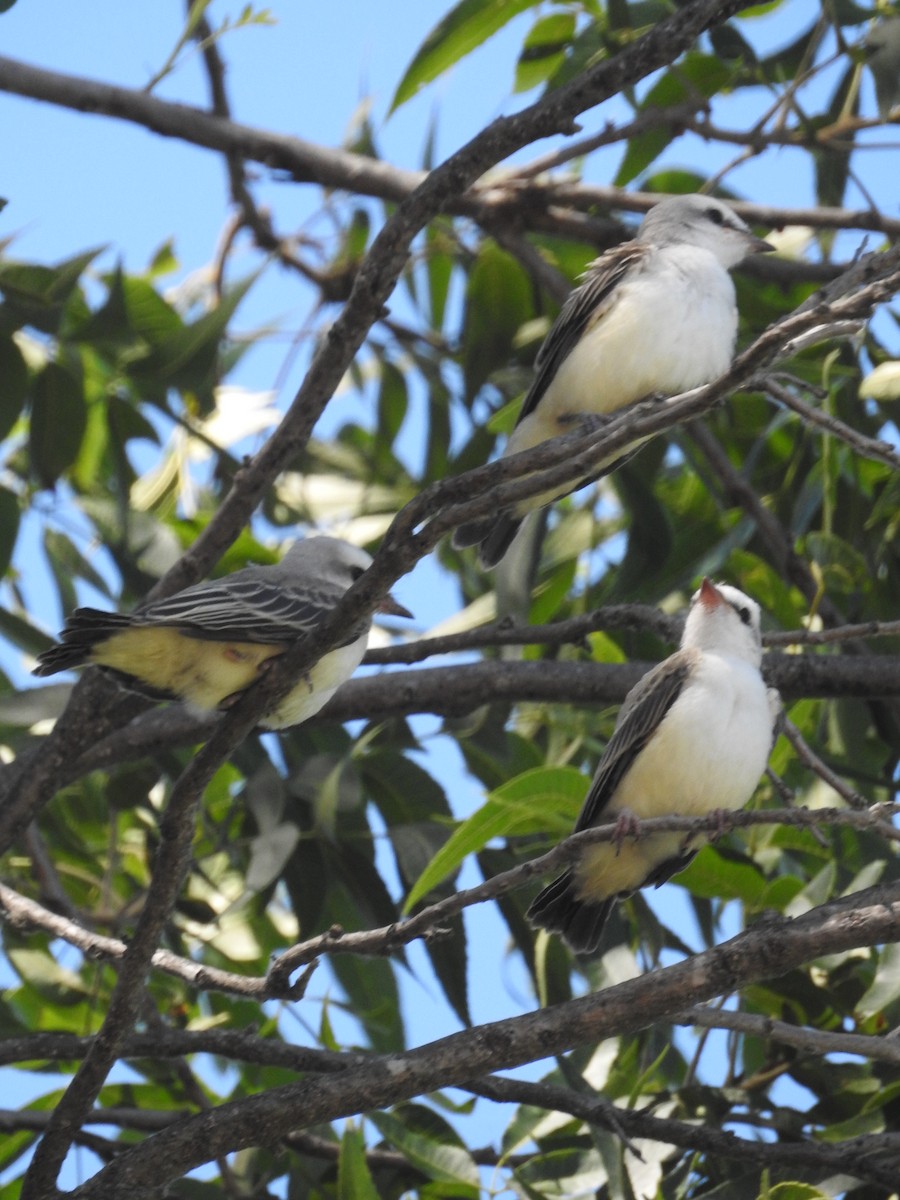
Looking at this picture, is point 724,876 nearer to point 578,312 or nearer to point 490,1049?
point 490,1049

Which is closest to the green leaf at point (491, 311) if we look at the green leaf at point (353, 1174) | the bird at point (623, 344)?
the bird at point (623, 344)

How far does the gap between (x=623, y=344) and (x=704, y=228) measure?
114 cm

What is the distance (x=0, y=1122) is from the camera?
14.6 feet

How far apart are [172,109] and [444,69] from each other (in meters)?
1.12

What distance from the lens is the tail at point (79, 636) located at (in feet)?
13.9

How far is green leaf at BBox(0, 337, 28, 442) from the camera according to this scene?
18.0 ft

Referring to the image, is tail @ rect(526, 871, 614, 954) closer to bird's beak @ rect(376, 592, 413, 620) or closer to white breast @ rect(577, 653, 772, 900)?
white breast @ rect(577, 653, 772, 900)

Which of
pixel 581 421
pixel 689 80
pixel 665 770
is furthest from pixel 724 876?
pixel 689 80

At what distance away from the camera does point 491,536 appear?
5.43 meters

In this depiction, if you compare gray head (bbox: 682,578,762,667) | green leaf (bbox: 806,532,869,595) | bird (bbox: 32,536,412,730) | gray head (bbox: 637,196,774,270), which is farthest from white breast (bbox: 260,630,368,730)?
gray head (bbox: 637,196,774,270)

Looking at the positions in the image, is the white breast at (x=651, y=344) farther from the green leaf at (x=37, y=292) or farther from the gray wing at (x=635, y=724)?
the green leaf at (x=37, y=292)

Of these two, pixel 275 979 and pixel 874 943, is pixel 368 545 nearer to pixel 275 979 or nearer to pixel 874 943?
pixel 275 979

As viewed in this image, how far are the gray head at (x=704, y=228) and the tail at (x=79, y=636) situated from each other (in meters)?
2.69

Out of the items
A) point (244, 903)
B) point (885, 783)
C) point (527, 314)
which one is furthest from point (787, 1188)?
point (527, 314)
